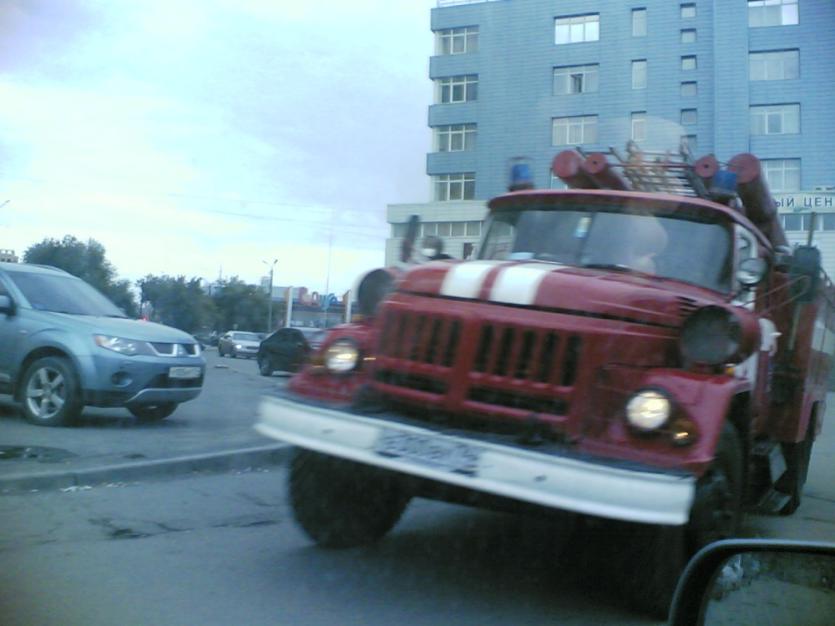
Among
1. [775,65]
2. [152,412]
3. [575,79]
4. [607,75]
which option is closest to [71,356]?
[152,412]

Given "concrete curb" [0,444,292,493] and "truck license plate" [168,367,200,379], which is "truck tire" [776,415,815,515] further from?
"truck license plate" [168,367,200,379]

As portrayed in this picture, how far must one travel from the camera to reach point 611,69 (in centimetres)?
1026

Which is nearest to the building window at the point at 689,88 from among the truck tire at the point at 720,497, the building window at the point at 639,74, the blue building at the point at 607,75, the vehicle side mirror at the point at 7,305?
the blue building at the point at 607,75

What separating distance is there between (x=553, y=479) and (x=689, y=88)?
8.97m

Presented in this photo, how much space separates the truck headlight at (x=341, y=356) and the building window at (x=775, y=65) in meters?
8.20

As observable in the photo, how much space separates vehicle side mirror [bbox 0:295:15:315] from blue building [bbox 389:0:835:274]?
410 centimetres

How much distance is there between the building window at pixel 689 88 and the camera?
35.9ft

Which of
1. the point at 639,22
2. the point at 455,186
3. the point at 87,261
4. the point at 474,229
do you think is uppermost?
the point at 639,22

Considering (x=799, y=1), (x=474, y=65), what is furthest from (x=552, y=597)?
(x=799, y=1)

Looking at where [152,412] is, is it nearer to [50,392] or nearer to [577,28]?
[50,392]

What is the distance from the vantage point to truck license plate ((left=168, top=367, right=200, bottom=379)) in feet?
30.5

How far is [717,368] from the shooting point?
4.22 metres

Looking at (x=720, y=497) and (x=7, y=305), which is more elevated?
(x=7, y=305)

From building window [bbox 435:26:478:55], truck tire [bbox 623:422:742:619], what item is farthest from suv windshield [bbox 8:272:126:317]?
truck tire [bbox 623:422:742:619]
